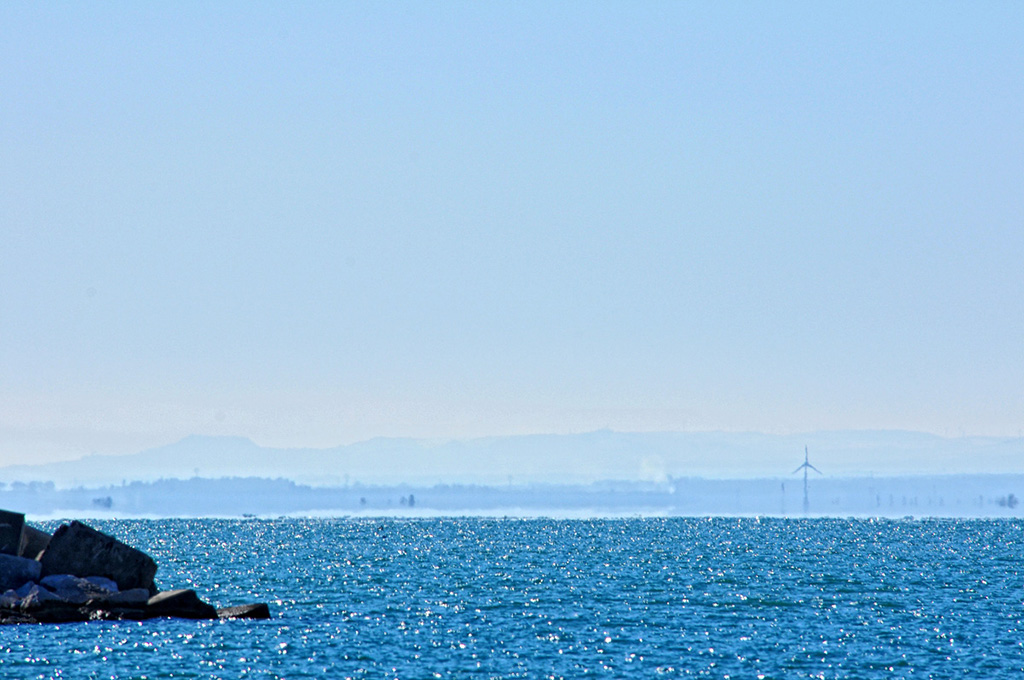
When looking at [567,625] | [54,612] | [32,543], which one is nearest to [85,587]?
[54,612]

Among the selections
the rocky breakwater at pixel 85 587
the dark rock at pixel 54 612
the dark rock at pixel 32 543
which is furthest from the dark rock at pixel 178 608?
the dark rock at pixel 32 543

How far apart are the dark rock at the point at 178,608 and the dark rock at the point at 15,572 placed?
6.09 m

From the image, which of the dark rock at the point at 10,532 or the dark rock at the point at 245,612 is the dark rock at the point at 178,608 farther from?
the dark rock at the point at 10,532

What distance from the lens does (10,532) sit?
68312 millimetres

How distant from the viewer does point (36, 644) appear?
5441 centimetres

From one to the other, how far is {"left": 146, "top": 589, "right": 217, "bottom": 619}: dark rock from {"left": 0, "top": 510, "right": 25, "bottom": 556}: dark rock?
903 cm

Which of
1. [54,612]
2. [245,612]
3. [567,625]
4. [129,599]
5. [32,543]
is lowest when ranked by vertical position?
[567,625]

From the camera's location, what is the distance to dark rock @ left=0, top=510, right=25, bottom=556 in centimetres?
6769

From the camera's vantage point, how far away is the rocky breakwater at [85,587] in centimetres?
6181

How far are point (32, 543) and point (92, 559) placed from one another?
229 inches

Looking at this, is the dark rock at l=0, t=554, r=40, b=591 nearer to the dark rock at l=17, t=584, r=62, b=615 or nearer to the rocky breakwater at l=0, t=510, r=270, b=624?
the rocky breakwater at l=0, t=510, r=270, b=624

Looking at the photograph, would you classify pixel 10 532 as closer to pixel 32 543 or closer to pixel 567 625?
pixel 32 543

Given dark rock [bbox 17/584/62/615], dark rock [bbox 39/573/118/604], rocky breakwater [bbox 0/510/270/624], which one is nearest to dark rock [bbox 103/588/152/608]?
rocky breakwater [bbox 0/510/270/624]

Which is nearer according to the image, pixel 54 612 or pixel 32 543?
pixel 54 612
